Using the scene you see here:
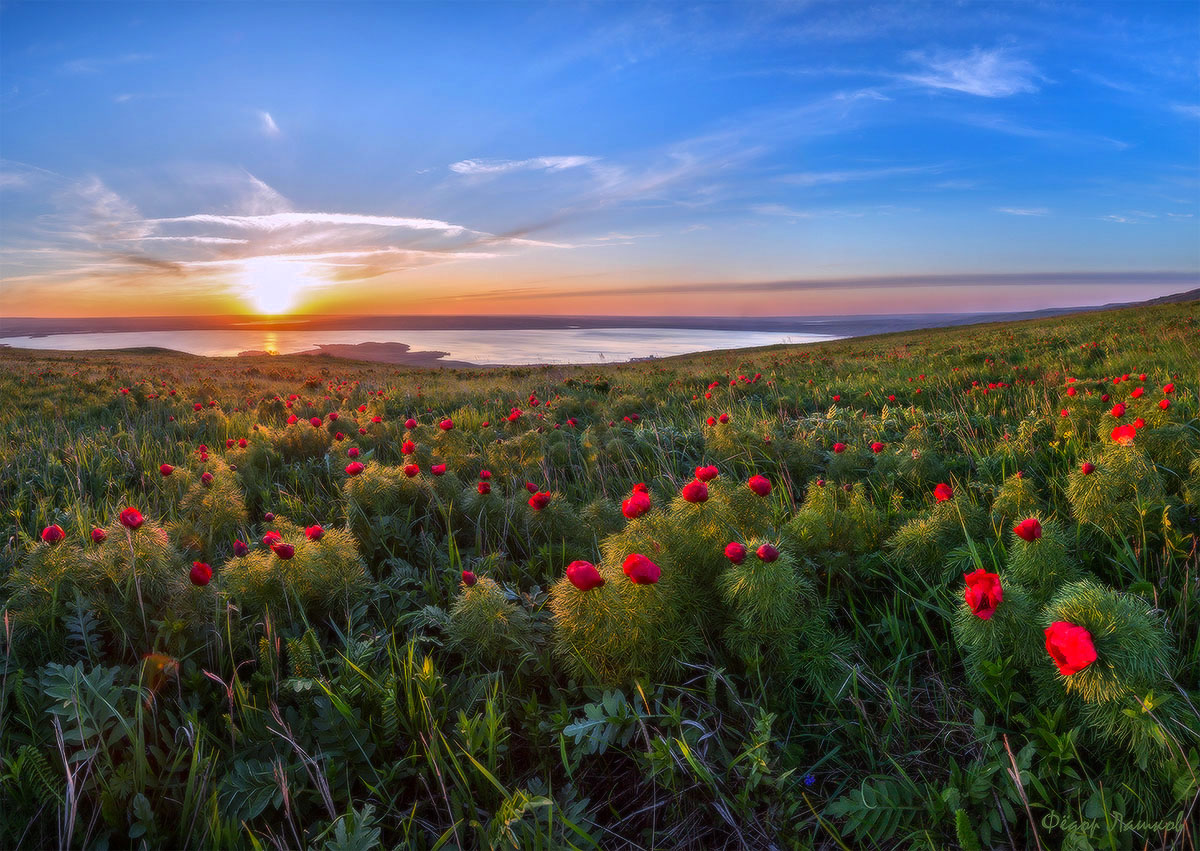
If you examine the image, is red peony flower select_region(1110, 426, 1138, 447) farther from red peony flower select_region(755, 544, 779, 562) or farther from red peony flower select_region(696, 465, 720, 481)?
red peony flower select_region(755, 544, 779, 562)

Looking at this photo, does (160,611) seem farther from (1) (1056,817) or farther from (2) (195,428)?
(2) (195,428)

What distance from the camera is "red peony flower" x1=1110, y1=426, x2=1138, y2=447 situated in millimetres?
3277

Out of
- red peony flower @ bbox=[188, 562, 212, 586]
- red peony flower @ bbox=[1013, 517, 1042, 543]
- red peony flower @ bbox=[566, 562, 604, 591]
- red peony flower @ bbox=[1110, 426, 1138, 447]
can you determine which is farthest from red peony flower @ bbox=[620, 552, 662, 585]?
red peony flower @ bbox=[1110, 426, 1138, 447]

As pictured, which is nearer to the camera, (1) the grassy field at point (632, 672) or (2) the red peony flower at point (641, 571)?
(1) the grassy field at point (632, 672)

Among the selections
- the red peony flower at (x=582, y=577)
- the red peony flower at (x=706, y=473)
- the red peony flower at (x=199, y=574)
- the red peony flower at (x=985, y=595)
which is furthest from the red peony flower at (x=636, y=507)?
the red peony flower at (x=199, y=574)

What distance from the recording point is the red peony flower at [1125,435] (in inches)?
129

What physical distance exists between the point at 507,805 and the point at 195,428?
706 centimetres

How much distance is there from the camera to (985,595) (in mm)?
1935

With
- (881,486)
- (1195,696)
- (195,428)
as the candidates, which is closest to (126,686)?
(1195,696)

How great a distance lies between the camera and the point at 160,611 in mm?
2883

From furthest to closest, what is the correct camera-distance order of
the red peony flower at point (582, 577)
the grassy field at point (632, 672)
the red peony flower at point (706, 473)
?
the red peony flower at point (706, 473), the red peony flower at point (582, 577), the grassy field at point (632, 672)

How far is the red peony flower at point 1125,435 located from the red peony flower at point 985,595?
82.3 inches

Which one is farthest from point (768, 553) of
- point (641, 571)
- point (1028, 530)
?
point (1028, 530)

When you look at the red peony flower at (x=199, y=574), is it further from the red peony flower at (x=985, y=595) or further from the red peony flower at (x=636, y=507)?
the red peony flower at (x=985, y=595)
